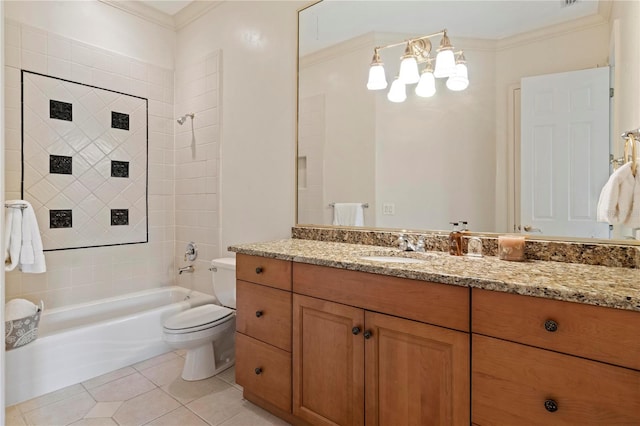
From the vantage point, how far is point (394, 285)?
1265mm

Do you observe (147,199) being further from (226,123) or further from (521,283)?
(521,283)

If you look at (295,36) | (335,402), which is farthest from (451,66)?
(335,402)

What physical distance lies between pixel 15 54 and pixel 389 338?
9.70ft

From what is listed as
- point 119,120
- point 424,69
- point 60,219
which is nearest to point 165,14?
point 119,120

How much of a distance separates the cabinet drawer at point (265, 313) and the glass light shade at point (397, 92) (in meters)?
1.19

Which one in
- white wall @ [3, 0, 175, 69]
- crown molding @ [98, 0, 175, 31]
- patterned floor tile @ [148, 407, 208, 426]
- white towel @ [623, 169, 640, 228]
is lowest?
patterned floor tile @ [148, 407, 208, 426]

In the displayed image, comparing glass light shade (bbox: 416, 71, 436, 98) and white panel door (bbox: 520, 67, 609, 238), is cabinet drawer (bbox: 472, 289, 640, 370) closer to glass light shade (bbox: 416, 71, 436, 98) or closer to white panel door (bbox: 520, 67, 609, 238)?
white panel door (bbox: 520, 67, 609, 238)

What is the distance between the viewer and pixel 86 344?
→ 2164mm

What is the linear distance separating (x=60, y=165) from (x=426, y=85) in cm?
258

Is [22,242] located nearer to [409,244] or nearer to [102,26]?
[102,26]

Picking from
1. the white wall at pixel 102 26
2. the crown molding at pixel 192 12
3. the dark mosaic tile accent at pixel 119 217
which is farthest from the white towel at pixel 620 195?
the white wall at pixel 102 26

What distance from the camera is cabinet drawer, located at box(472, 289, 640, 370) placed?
2.86ft

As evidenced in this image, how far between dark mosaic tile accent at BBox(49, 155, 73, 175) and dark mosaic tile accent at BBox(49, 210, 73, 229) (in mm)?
288

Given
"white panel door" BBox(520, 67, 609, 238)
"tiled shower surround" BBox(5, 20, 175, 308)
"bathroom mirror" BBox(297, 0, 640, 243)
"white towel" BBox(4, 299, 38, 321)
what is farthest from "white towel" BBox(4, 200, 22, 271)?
"white panel door" BBox(520, 67, 609, 238)
